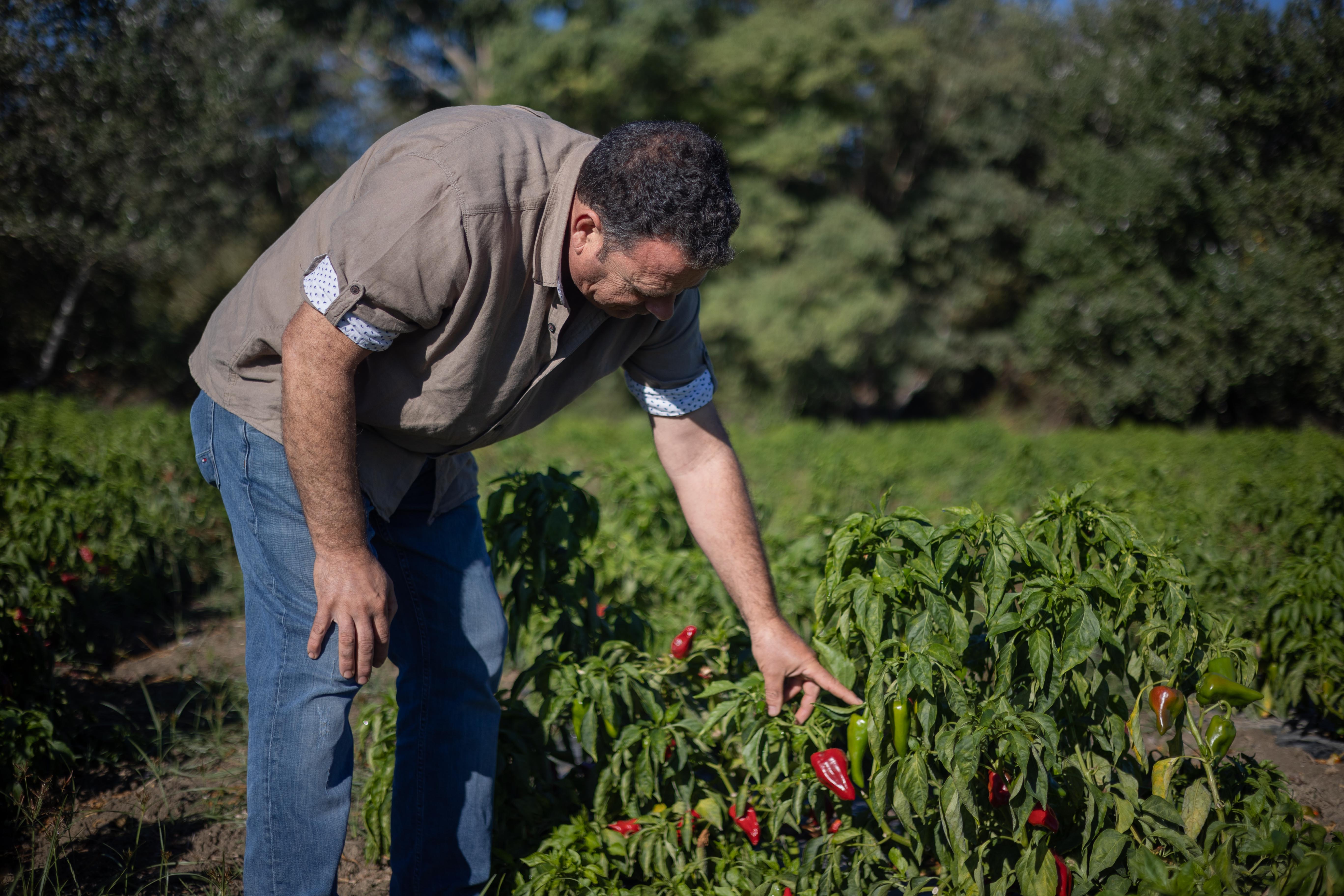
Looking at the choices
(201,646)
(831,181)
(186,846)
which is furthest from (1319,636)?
(831,181)

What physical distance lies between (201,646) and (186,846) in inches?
67.2

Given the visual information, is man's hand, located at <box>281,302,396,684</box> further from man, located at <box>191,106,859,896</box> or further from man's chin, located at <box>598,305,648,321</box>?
man's chin, located at <box>598,305,648,321</box>

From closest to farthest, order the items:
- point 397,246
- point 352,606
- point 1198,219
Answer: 1. point 397,246
2. point 352,606
3. point 1198,219

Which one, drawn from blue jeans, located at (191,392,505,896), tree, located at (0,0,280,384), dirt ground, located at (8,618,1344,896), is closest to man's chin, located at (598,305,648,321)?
blue jeans, located at (191,392,505,896)

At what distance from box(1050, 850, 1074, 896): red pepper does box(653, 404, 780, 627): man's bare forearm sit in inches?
28.6

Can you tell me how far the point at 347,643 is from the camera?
1601mm

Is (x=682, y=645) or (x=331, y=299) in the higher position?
(x=331, y=299)

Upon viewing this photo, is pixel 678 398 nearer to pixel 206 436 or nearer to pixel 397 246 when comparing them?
pixel 397 246

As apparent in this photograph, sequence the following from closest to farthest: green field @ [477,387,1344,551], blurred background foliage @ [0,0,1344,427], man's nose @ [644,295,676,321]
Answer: man's nose @ [644,295,676,321], green field @ [477,387,1344,551], blurred background foliage @ [0,0,1344,427]

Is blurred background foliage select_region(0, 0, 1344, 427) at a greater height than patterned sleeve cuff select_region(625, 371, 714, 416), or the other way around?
blurred background foliage select_region(0, 0, 1344, 427)

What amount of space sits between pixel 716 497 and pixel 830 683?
0.47m

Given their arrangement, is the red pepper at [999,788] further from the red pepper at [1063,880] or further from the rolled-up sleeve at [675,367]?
the rolled-up sleeve at [675,367]

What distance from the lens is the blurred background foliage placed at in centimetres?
1066

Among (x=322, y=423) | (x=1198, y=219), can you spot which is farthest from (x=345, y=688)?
(x=1198, y=219)
